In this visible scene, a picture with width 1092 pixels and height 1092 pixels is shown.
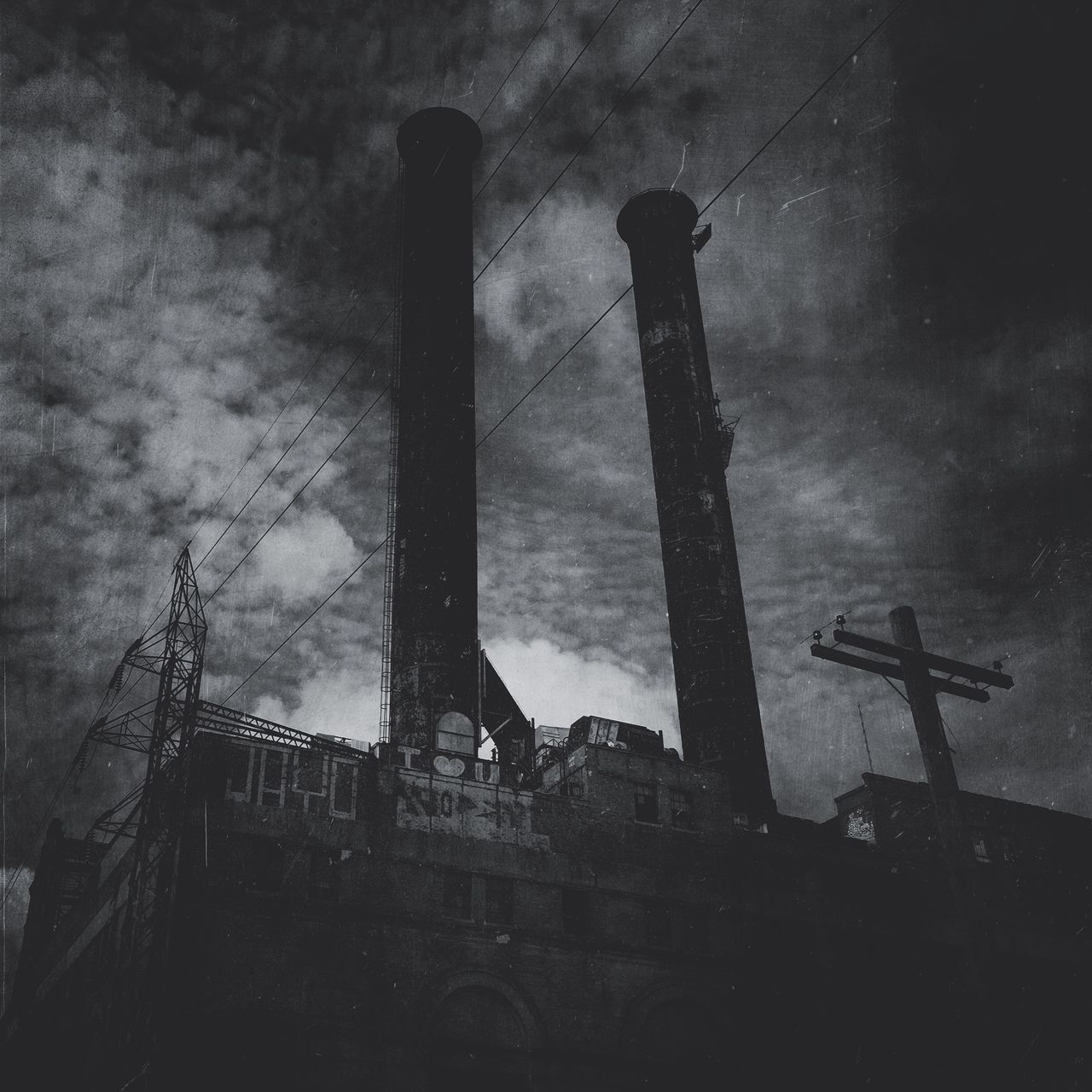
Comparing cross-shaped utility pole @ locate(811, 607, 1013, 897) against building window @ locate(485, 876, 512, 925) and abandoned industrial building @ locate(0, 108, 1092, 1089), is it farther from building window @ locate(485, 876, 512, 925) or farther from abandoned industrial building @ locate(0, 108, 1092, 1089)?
building window @ locate(485, 876, 512, 925)

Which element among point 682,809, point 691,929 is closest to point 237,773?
point 682,809

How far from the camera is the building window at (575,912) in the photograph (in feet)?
85.2

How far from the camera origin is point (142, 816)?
24.1 meters

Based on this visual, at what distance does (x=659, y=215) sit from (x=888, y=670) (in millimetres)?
30885

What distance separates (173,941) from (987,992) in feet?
53.1

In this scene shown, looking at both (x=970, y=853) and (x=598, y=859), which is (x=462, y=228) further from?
(x=970, y=853)

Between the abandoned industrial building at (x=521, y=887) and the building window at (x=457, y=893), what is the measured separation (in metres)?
0.07

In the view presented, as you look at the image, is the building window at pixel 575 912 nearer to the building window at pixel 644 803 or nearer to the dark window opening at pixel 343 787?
the building window at pixel 644 803

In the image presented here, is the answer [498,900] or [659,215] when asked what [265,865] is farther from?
[659,215]

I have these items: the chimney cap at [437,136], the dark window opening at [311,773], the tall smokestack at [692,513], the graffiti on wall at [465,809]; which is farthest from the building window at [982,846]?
the chimney cap at [437,136]

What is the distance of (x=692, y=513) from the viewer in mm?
38562

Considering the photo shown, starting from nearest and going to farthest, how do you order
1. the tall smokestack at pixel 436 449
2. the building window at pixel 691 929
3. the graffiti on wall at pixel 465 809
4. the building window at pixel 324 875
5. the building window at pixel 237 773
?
the building window at pixel 324 875 → the building window at pixel 237 773 → the graffiti on wall at pixel 465 809 → the building window at pixel 691 929 → the tall smokestack at pixel 436 449

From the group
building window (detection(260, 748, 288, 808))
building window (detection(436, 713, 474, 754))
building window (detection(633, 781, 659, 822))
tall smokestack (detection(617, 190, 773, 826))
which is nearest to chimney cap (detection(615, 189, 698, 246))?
tall smokestack (detection(617, 190, 773, 826))

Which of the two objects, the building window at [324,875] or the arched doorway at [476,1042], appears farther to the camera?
the building window at [324,875]
